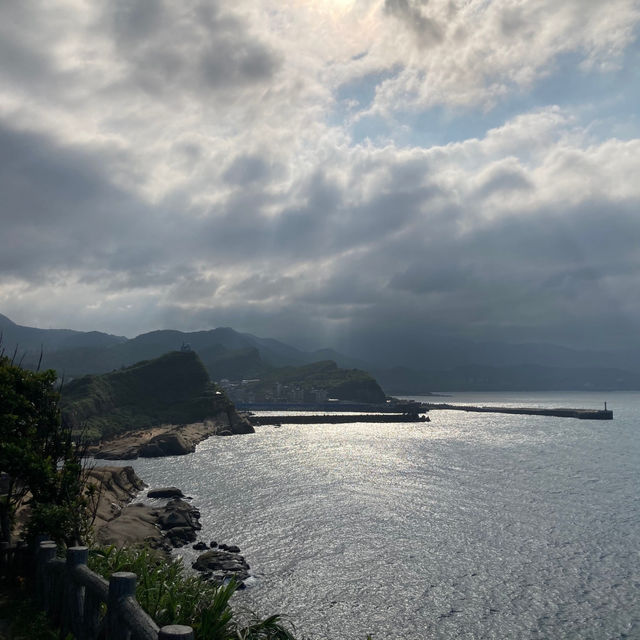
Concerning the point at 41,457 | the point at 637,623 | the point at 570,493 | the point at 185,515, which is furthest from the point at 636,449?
the point at 41,457

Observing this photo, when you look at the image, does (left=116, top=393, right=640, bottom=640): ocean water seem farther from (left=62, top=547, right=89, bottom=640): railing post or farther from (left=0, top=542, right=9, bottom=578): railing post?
(left=62, top=547, right=89, bottom=640): railing post

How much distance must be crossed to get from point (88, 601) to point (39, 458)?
513 inches

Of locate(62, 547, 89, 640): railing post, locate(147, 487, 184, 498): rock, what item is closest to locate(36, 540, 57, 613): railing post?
locate(62, 547, 89, 640): railing post

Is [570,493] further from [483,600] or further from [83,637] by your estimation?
[83,637]

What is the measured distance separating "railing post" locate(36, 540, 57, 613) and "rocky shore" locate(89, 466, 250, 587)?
27842 mm

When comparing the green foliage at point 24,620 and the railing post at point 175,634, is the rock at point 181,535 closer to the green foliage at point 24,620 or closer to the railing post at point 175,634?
the green foliage at point 24,620

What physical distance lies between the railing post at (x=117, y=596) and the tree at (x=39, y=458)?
12.9m

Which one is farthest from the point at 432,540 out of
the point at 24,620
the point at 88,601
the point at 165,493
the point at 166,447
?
the point at 166,447

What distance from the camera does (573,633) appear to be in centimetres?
4097

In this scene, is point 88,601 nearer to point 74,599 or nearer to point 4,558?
point 74,599

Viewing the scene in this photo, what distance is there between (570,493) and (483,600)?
5642cm

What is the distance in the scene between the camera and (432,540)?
64.6 metres

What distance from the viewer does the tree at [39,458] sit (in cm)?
2480

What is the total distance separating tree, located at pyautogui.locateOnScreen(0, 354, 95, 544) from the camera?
2480cm
